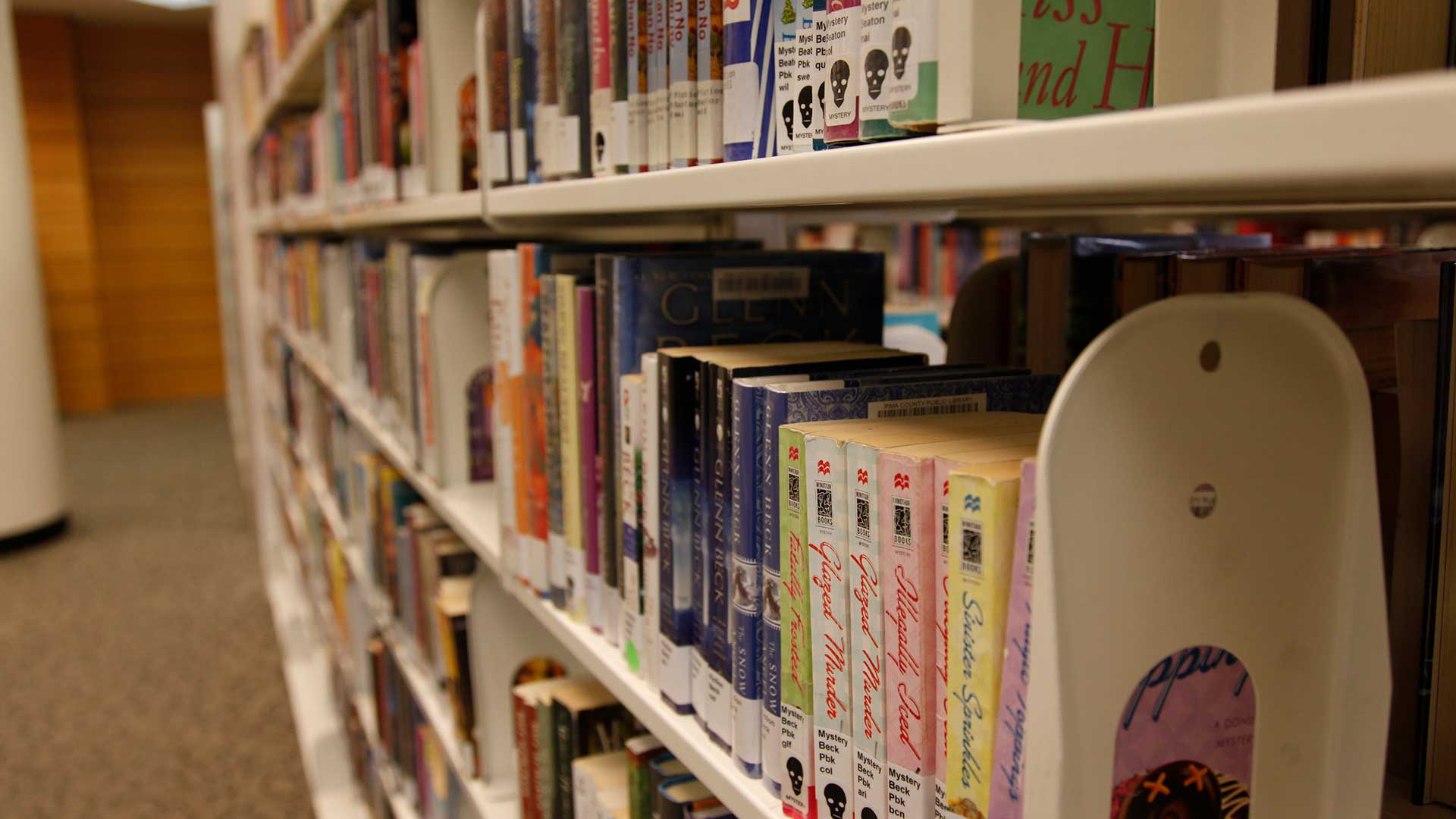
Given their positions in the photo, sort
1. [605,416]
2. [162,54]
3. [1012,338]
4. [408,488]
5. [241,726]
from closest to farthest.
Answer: [605,416], [1012,338], [408,488], [241,726], [162,54]

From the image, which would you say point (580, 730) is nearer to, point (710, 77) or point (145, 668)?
point (710, 77)

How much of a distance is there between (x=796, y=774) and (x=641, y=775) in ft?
1.15

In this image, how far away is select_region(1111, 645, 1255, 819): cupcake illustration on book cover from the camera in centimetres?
48

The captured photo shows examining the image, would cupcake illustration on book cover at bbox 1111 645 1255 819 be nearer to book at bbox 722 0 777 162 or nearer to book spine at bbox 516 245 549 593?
book at bbox 722 0 777 162

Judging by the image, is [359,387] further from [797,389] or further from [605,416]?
[797,389]

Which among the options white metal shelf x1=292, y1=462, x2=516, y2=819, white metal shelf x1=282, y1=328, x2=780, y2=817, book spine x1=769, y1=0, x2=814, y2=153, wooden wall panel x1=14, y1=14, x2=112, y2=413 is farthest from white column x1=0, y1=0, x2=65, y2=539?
book spine x1=769, y1=0, x2=814, y2=153

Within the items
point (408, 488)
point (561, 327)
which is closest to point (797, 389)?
point (561, 327)

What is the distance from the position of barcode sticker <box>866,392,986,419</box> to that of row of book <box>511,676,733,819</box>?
0.38 meters

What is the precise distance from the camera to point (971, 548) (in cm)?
52

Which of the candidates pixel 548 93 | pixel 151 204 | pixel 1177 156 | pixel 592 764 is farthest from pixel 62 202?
pixel 1177 156

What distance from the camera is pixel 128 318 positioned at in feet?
28.1

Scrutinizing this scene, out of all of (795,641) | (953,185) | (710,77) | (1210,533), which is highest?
(710,77)

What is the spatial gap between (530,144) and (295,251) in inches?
94.7

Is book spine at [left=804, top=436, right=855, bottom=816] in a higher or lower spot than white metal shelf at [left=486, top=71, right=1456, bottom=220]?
lower
